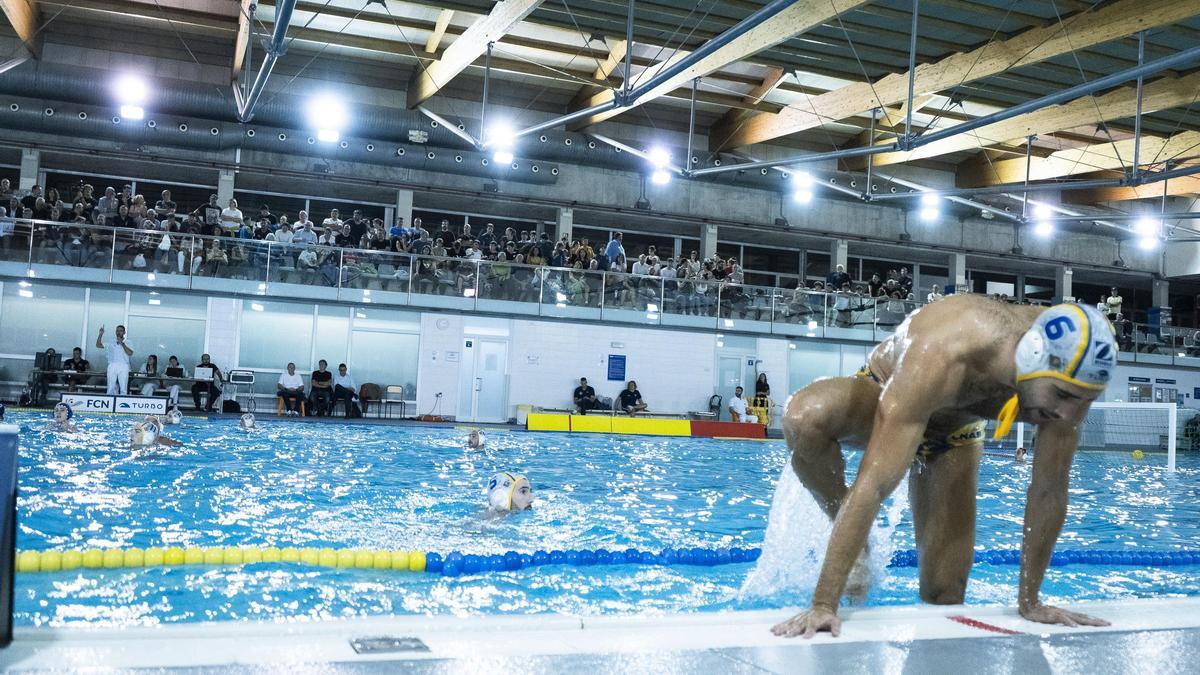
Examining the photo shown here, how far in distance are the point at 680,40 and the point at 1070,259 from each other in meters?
18.9

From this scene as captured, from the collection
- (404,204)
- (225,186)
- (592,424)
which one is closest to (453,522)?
(592,424)

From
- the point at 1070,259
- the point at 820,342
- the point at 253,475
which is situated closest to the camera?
the point at 253,475

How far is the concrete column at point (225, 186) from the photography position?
2339 cm

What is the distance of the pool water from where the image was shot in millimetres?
5148

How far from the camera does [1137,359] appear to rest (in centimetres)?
2756

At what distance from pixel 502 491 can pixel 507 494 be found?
5 cm

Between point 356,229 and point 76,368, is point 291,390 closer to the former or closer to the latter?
point 356,229

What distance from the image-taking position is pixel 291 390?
20719mm

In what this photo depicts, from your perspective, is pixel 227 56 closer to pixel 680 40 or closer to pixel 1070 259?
pixel 680 40

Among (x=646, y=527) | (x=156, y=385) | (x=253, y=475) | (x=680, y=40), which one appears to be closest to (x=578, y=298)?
(x=680, y=40)

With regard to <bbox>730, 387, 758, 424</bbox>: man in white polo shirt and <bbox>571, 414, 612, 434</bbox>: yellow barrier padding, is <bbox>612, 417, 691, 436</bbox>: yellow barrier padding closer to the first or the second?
<bbox>571, 414, 612, 434</bbox>: yellow barrier padding

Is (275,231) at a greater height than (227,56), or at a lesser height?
lesser

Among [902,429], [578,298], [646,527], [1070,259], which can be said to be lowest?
[646,527]

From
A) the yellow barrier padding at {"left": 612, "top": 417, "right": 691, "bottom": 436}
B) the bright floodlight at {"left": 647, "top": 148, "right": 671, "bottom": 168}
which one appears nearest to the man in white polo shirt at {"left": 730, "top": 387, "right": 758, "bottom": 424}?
the yellow barrier padding at {"left": 612, "top": 417, "right": 691, "bottom": 436}
